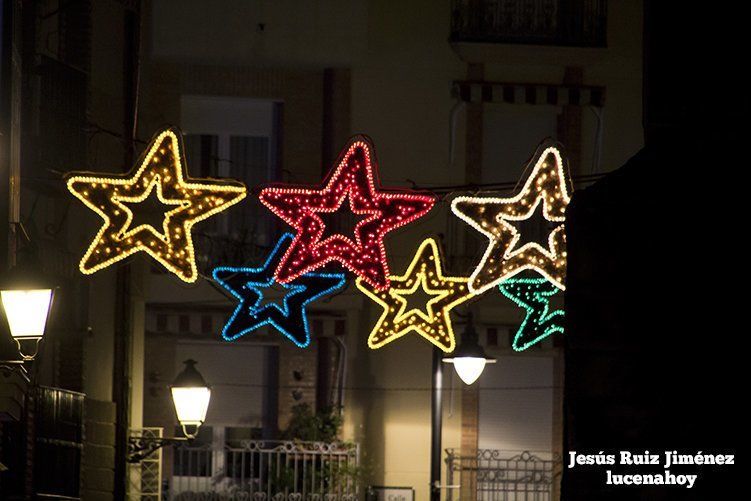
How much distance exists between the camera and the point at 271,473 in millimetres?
29188

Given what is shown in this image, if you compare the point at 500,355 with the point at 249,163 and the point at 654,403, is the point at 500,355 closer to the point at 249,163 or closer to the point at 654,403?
the point at 249,163

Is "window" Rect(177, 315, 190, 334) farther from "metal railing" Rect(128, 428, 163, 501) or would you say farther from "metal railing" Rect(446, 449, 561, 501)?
"metal railing" Rect(446, 449, 561, 501)

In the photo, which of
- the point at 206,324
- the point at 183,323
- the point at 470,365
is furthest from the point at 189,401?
the point at 183,323

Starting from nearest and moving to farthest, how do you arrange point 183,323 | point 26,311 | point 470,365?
point 26,311 < point 470,365 < point 183,323

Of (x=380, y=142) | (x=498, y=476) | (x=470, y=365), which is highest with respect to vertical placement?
(x=380, y=142)

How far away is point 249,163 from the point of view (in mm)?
30281

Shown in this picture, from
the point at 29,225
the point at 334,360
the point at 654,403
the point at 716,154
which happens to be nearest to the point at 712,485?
the point at 654,403

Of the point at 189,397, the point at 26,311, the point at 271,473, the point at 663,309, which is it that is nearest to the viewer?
the point at 663,309

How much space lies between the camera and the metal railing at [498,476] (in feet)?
99.1

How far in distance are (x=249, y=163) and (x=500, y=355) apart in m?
4.69

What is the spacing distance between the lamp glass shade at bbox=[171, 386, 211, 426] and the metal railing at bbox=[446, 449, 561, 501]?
10.2m

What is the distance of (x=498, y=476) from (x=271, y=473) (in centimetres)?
344

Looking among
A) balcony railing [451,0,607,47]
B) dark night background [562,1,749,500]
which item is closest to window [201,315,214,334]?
balcony railing [451,0,607,47]

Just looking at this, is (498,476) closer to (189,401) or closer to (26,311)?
(189,401)
